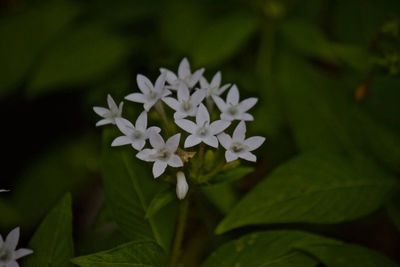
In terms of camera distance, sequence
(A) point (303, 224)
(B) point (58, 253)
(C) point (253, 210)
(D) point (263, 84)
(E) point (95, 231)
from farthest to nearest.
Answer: (D) point (263, 84) < (A) point (303, 224) < (E) point (95, 231) < (C) point (253, 210) < (B) point (58, 253)

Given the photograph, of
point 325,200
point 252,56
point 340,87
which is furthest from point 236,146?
point 252,56

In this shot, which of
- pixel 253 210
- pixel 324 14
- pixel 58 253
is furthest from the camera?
pixel 324 14

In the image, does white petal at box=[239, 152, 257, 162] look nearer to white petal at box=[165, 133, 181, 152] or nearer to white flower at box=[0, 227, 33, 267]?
white petal at box=[165, 133, 181, 152]

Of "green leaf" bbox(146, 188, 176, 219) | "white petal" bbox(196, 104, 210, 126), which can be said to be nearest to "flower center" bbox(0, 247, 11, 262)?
"green leaf" bbox(146, 188, 176, 219)

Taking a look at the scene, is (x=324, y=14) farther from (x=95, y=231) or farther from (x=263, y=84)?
(x=95, y=231)

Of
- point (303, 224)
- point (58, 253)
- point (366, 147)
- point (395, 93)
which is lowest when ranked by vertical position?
point (303, 224)

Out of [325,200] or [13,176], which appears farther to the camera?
[13,176]

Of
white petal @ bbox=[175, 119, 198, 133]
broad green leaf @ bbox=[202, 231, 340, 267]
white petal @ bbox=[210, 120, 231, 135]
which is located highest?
white petal @ bbox=[175, 119, 198, 133]
